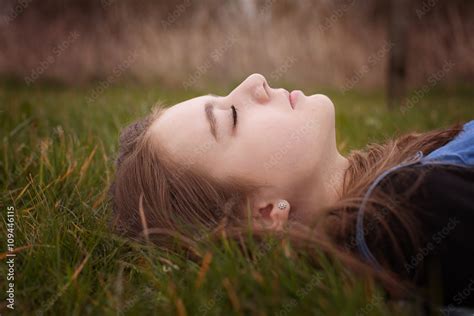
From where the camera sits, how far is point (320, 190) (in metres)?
2.02

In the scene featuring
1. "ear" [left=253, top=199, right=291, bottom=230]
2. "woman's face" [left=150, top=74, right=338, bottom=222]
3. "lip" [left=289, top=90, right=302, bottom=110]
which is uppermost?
"lip" [left=289, top=90, right=302, bottom=110]

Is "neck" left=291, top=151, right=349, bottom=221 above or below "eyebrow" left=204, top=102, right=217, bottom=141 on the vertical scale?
below

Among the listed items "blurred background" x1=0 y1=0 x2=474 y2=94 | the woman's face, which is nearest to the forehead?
the woman's face

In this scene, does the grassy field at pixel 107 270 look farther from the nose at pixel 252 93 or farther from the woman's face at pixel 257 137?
the nose at pixel 252 93

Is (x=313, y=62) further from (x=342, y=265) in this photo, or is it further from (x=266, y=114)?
(x=342, y=265)

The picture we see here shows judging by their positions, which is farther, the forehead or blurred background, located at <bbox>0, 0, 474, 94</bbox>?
blurred background, located at <bbox>0, 0, 474, 94</bbox>

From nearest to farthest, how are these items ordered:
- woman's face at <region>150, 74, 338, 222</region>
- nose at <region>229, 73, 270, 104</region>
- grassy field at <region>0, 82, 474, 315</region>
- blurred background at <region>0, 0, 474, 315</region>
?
1. grassy field at <region>0, 82, 474, 315</region>
2. blurred background at <region>0, 0, 474, 315</region>
3. woman's face at <region>150, 74, 338, 222</region>
4. nose at <region>229, 73, 270, 104</region>

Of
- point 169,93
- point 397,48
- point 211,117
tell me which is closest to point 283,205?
point 211,117

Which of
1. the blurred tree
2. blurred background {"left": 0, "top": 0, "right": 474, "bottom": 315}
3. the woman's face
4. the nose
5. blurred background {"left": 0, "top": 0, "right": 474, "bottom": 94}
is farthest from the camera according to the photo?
blurred background {"left": 0, "top": 0, "right": 474, "bottom": 94}

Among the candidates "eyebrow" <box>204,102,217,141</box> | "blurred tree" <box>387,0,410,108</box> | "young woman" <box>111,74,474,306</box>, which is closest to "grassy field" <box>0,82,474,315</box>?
"young woman" <box>111,74,474,306</box>

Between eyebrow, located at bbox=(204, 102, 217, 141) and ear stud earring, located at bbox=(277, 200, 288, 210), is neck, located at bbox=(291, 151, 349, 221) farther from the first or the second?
eyebrow, located at bbox=(204, 102, 217, 141)

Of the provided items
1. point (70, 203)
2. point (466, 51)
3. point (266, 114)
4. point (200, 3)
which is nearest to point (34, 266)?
point (70, 203)

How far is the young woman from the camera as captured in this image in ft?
5.09

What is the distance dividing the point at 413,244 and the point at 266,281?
0.51 meters
